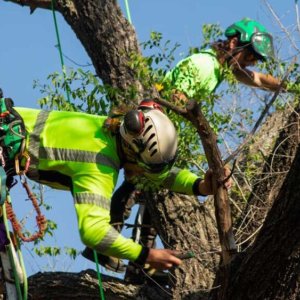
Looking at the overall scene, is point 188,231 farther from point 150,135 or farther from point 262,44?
point 150,135

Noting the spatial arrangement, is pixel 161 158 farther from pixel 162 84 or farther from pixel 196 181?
pixel 162 84

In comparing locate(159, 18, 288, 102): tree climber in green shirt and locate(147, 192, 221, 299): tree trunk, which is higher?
locate(159, 18, 288, 102): tree climber in green shirt

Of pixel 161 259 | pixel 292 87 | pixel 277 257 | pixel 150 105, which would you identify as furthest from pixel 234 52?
pixel 277 257

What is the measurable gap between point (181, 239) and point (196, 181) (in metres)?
1.36

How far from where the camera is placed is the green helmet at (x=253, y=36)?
8688mm

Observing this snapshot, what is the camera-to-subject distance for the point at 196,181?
6.81 meters

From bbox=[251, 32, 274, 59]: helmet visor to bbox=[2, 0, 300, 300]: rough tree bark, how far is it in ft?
2.71

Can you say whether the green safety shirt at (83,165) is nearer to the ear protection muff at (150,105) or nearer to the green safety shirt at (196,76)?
the ear protection muff at (150,105)

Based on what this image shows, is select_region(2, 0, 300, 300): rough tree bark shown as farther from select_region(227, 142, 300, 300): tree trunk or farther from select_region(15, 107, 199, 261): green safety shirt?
select_region(15, 107, 199, 261): green safety shirt

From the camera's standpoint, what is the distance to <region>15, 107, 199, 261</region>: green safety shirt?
610 cm

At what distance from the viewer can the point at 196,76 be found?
7.96 m

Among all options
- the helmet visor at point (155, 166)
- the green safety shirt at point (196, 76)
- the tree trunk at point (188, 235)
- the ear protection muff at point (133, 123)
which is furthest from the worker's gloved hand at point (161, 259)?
the green safety shirt at point (196, 76)

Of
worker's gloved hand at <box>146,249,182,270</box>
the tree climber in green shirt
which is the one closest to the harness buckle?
worker's gloved hand at <box>146,249,182,270</box>

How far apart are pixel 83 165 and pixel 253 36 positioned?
9.42 feet
